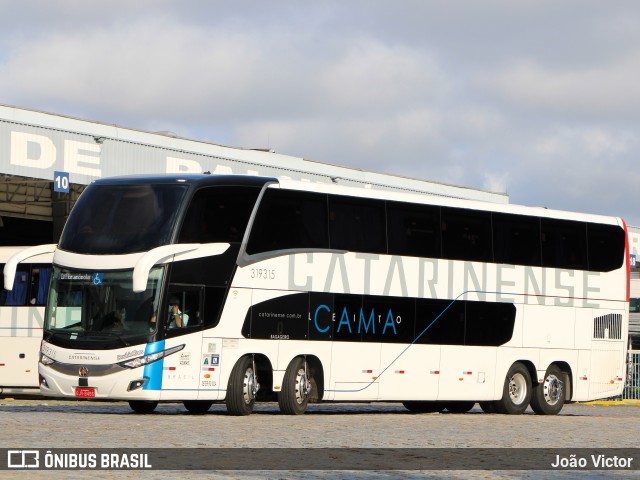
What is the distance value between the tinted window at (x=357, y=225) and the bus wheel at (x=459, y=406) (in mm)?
5500

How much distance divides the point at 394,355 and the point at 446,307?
62.2 inches

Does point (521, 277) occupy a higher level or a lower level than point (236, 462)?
higher

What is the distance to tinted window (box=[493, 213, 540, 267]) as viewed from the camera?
86.9 ft

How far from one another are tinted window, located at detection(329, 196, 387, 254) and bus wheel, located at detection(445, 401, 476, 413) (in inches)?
217

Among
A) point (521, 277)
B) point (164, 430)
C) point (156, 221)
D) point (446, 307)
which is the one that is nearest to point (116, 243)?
point (156, 221)

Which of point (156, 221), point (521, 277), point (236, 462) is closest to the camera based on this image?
point (236, 462)

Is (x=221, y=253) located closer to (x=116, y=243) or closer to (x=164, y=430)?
(x=116, y=243)

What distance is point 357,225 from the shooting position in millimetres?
24031

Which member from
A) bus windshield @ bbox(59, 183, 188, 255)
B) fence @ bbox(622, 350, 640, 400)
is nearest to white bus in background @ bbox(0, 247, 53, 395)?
bus windshield @ bbox(59, 183, 188, 255)

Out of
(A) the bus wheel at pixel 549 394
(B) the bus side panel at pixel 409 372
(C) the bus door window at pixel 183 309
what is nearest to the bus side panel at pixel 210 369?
(C) the bus door window at pixel 183 309

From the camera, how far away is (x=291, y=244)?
23.0 meters

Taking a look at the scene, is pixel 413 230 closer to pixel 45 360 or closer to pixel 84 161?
pixel 45 360

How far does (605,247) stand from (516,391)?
384 cm

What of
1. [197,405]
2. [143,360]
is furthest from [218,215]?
[197,405]
